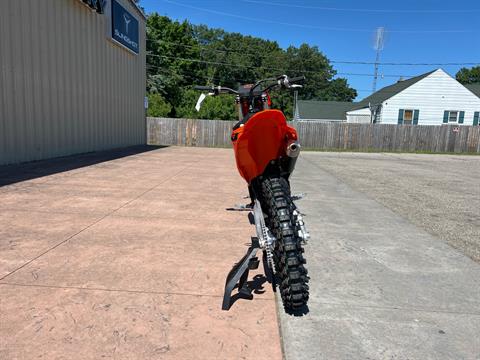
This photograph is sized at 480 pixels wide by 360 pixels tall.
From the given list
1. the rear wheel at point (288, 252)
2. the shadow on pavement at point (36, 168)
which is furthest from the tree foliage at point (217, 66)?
the rear wheel at point (288, 252)

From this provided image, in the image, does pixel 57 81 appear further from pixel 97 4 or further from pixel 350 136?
pixel 350 136

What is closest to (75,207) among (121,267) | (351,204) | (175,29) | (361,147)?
(121,267)

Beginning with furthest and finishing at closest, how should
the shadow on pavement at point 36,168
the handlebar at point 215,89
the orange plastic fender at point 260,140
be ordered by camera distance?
1. the shadow on pavement at point 36,168
2. the handlebar at point 215,89
3. the orange plastic fender at point 260,140

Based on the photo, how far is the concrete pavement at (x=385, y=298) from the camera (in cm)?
211

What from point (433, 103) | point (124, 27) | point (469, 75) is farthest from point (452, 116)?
point (469, 75)

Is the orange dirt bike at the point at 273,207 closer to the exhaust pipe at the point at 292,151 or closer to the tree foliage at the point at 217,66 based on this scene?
the exhaust pipe at the point at 292,151

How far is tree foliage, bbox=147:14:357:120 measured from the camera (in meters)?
35.5

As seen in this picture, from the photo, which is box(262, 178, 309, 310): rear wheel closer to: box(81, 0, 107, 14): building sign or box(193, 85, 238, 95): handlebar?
box(193, 85, 238, 95): handlebar

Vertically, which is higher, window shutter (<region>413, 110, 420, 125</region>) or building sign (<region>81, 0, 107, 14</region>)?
building sign (<region>81, 0, 107, 14</region>)

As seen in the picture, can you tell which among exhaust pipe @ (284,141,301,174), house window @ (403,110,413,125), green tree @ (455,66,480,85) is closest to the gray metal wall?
exhaust pipe @ (284,141,301,174)

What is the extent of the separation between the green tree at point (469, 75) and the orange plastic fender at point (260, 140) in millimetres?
84108

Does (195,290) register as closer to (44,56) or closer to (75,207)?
(75,207)

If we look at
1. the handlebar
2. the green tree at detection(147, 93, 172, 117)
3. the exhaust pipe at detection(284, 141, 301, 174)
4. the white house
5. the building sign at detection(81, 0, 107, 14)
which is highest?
the building sign at detection(81, 0, 107, 14)

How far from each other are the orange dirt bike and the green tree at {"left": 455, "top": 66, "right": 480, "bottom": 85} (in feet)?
276
